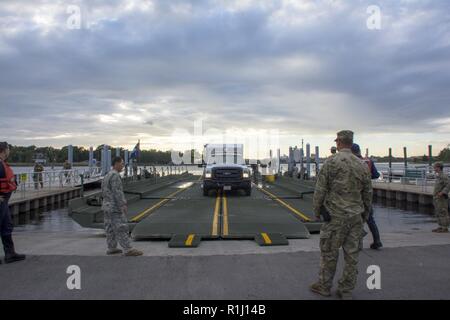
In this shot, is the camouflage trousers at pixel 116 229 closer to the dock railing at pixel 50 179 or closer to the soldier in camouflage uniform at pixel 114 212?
the soldier in camouflage uniform at pixel 114 212

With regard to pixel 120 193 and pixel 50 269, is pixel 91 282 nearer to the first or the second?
pixel 50 269

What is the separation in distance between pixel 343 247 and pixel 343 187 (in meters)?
0.75

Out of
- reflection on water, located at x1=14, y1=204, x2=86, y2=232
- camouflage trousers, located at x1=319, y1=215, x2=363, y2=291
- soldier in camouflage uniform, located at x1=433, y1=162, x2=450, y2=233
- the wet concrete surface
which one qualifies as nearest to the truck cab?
reflection on water, located at x1=14, y1=204, x2=86, y2=232

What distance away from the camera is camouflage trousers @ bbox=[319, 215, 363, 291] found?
5.54 metres

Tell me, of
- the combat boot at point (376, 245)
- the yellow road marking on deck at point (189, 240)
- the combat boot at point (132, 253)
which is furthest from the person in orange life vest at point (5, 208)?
the combat boot at point (376, 245)

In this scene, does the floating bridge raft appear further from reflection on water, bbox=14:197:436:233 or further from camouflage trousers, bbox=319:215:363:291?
reflection on water, bbox=14:197:436:233

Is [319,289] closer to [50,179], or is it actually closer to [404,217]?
[404,217]

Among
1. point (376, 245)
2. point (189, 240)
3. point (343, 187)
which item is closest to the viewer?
point (343, 187)

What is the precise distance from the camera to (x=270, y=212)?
44.5 ft

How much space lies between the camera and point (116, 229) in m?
8.23

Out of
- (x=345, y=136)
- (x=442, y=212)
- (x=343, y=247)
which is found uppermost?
(x=345, y=136)

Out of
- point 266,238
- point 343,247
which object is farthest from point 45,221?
point 343,247
